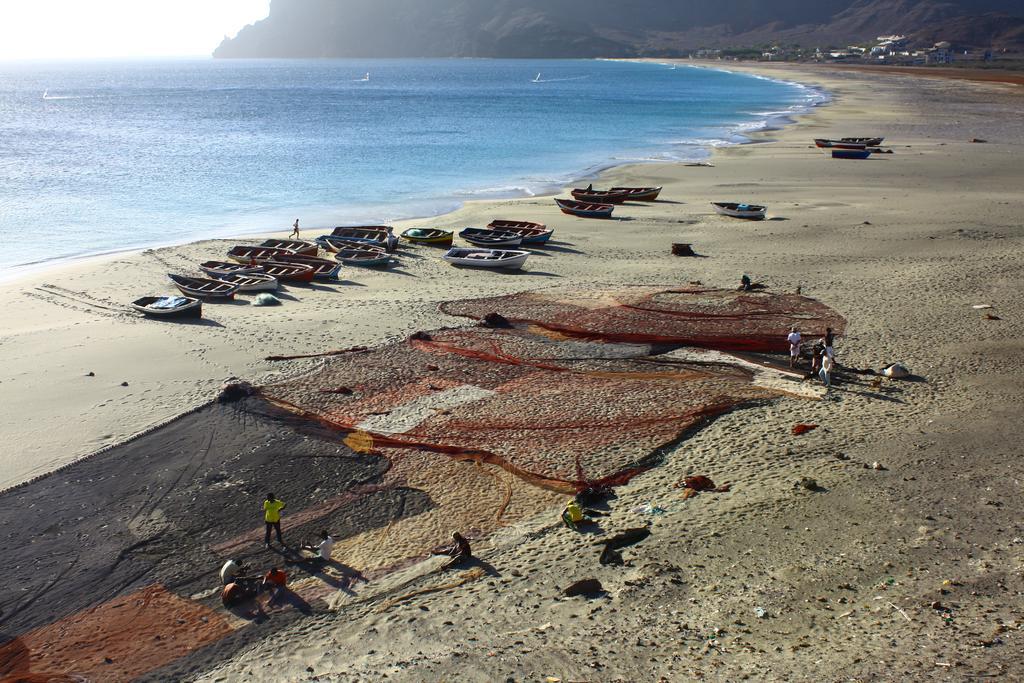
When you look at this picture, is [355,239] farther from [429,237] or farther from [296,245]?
[429,237]

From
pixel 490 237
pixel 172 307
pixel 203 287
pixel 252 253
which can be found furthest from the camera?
pixel 490 237

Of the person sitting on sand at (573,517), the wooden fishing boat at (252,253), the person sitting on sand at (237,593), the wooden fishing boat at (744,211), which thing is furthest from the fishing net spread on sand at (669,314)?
the wooden fishing boat at (744,211)

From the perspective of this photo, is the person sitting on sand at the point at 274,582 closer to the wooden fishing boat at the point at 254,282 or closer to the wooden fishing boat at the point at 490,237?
the wooden fishing boat at the point at 254,282

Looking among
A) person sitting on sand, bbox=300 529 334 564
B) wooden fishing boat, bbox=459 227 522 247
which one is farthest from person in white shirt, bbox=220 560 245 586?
wooden fishing boat, bbox=459 227 522 247

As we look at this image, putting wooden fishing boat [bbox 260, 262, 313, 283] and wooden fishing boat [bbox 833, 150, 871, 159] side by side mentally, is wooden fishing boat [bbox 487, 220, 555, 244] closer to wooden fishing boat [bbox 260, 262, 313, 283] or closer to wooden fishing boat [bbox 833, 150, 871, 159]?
wooden fishing boat [bbox 260, 262, 313, 283]

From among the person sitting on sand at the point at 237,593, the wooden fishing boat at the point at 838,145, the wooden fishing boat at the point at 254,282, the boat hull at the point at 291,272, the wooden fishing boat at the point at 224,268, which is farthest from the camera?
the wooden fishing boat at the point at 838,145

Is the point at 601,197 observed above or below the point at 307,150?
below

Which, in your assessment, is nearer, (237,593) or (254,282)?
(237,593)

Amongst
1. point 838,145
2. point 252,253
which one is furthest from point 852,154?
point 252,253
